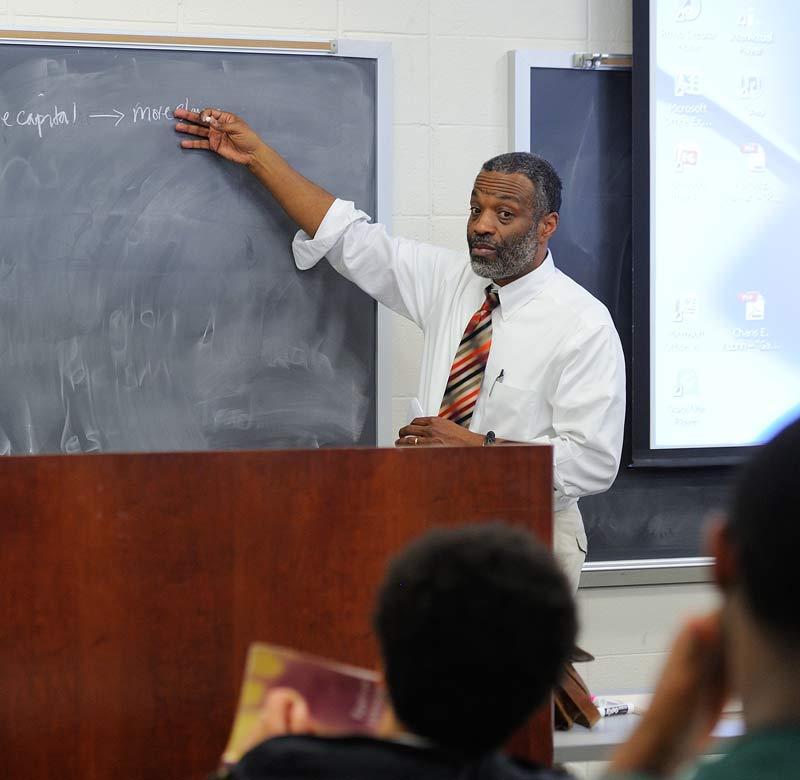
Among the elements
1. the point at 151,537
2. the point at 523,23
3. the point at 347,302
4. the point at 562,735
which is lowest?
the point at 562,735

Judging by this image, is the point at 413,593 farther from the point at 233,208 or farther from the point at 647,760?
the point at 233,208

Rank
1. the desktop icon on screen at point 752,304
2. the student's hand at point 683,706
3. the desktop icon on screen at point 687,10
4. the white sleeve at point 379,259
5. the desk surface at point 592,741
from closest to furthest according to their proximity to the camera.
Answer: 1. the student's hand at point 683,706
2. the desk surface at point 592,741
3. the white sleeve at point 379,259
4. the desktop icon on screen at point 687,10
5. the desktop icon on screen at point 752,304

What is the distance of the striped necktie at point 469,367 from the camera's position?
2.69 meters

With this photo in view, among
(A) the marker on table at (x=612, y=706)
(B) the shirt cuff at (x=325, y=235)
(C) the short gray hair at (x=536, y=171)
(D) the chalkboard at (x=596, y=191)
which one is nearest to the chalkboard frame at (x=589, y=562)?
(D) the chalkboard at (x=596, y=191)

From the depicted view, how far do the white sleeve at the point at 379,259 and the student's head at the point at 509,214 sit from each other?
0.52 ft

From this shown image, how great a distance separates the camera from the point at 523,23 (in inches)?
117

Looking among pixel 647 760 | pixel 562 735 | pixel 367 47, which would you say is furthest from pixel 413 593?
pixel 367 47

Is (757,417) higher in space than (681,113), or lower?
lower

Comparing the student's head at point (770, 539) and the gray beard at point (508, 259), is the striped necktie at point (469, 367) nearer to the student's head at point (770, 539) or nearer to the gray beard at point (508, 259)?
the gray beard at point (508, 259)

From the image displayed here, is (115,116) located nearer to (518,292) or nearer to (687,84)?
(518,292)

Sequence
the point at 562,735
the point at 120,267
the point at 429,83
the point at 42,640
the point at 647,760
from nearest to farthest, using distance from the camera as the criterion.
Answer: the point at 647,760, the point at 42,640, the point at 562,735, the point at 120,267, the point at 429,83

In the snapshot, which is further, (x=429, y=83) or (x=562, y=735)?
(x=429, y=83)

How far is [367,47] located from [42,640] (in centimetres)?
194

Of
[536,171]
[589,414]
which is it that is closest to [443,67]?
[536,171]
